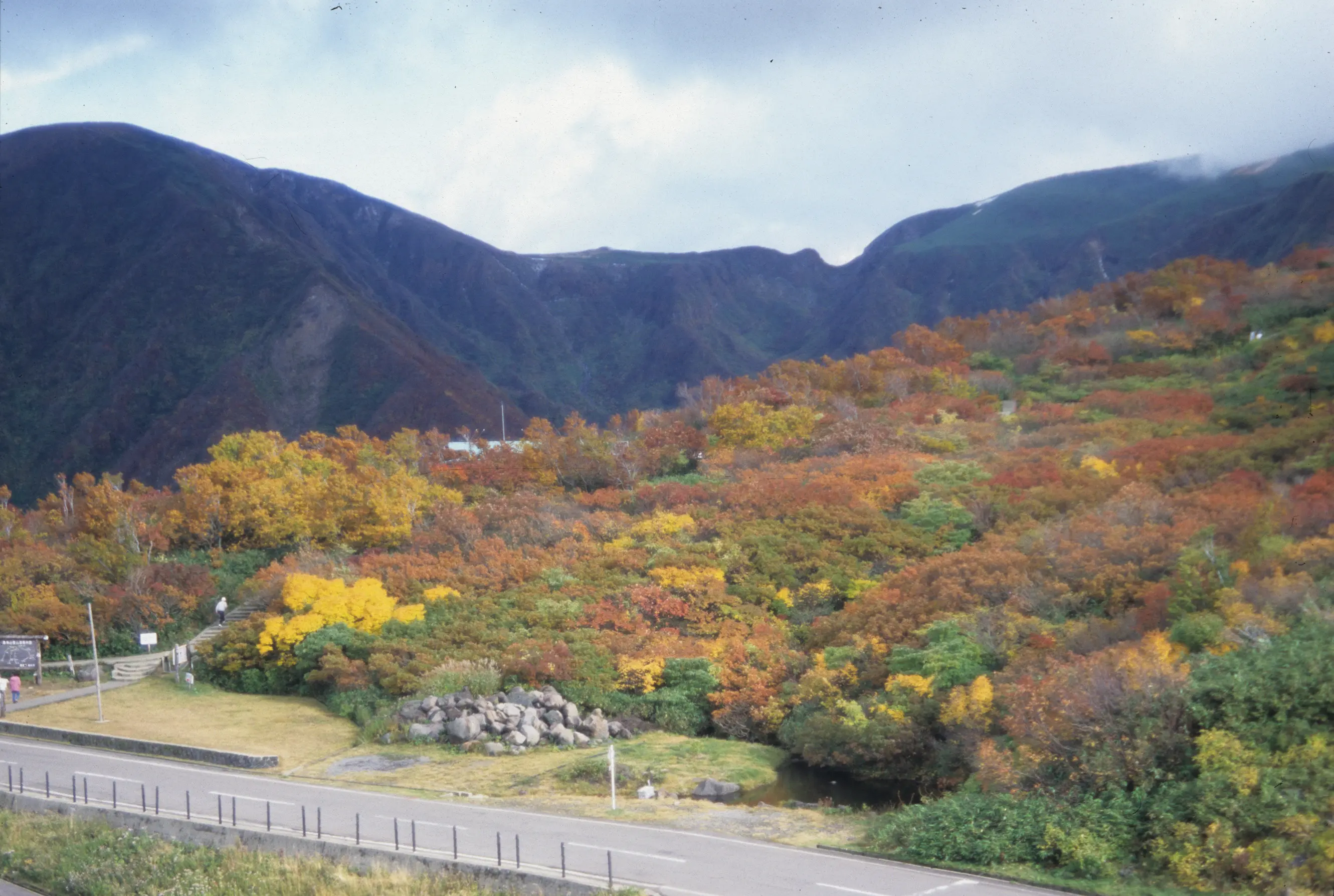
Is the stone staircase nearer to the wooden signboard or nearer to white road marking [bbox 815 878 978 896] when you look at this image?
the wooden signboard

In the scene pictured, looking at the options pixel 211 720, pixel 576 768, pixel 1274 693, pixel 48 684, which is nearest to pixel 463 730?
pixel 576 768

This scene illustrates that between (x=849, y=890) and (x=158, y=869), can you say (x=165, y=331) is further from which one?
(x=849, y=890)

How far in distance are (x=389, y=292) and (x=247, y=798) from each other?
438ft

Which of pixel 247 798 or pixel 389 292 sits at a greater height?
pixel 389 292

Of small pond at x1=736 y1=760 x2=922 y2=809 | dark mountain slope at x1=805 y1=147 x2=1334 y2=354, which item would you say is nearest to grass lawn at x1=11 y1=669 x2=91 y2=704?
small pond at x1=736 y1=760 x2=922 y2=809

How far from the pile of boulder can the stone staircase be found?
913 cm

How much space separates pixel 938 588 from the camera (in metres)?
23.1

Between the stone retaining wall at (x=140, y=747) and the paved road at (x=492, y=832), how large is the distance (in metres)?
0.31

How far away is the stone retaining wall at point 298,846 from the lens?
1410 cm

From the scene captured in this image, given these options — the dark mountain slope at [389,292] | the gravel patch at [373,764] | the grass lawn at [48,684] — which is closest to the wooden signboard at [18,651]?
the grass lawn at [48,684]

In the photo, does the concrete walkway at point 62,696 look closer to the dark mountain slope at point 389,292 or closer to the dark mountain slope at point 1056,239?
the dark mountain slope at point 389,292

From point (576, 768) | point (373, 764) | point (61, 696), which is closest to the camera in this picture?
point (576, 768)

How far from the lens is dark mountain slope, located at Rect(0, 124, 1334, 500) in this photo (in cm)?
9769

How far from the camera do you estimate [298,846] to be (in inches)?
640
